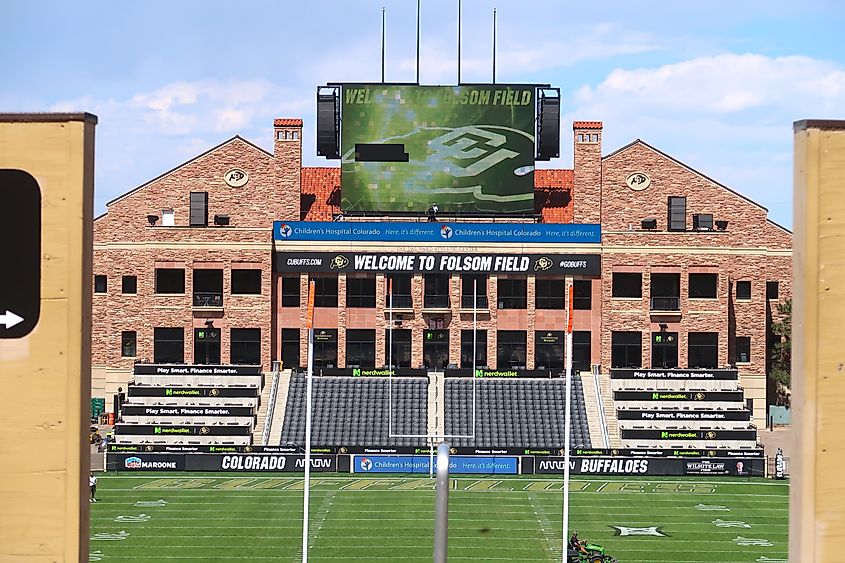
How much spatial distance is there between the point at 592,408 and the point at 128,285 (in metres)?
24.8

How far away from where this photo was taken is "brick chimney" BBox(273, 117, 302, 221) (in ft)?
212

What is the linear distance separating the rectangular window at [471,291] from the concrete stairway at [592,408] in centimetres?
641

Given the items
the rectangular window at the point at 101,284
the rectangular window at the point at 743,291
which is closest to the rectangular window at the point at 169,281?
the rectangular window at the point at 101,284

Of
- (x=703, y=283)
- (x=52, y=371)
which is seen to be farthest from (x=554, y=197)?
(x=52, y=371)

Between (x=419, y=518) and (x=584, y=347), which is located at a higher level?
(x=584, y=347)

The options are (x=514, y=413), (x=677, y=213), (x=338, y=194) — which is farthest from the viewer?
(x=338, y=194)

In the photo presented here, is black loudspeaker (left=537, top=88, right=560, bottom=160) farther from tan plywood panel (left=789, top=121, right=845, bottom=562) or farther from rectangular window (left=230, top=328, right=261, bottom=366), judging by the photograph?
tan plywood panel (left=789, top=121, right=845, bottom=562)

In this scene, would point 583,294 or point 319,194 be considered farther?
point 319,194

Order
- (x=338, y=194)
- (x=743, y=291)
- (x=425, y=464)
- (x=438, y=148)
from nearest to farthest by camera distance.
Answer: (x=425, y=464) < (x=438, y=148) < (x=743, y=291) < (x=338, y=194)

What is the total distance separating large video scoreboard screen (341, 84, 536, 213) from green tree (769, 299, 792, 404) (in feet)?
57.1

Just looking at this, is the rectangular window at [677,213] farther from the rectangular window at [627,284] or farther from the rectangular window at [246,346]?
the rectangular window at [246,346]

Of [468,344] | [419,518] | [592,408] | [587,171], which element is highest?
[587,171]

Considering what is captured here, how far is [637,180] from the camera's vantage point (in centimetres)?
6431

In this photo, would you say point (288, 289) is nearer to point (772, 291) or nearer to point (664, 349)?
point (664, 349)
